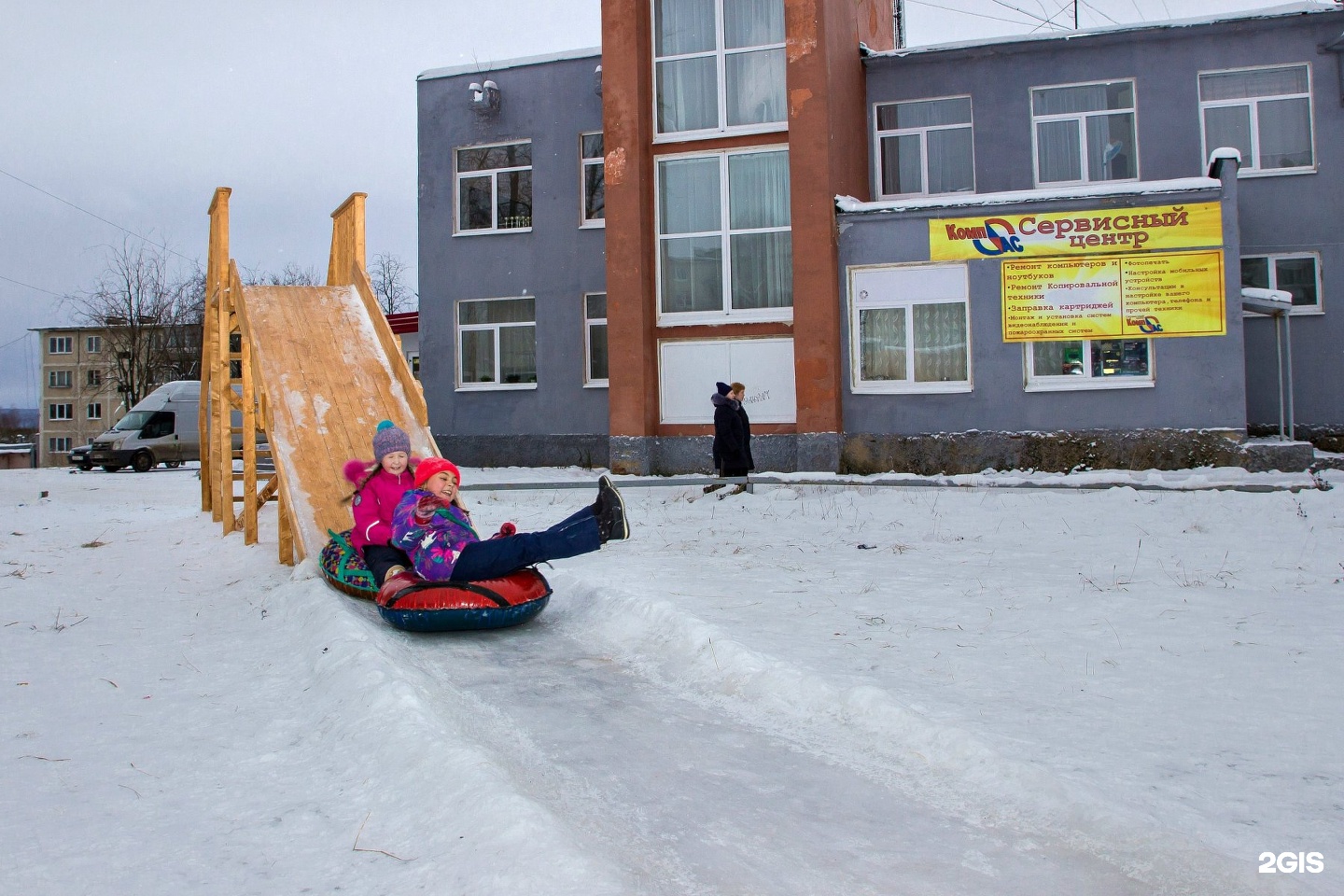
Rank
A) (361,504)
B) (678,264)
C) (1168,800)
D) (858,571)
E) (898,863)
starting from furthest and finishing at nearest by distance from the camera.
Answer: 1. (678,264)
2. (858,571)
3. (361,504)
4. (1168,800)
5. (898,863)

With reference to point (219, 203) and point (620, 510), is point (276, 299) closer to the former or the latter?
point (219, 203)

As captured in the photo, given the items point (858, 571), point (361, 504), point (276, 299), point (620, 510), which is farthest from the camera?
point (276, 299)

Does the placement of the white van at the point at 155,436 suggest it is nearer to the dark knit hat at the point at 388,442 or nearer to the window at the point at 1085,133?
the window at the point at 1085,133

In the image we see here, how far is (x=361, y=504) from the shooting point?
26.2ft

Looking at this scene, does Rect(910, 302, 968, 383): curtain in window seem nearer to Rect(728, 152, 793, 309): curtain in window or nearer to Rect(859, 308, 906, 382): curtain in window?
Rect(859, 308, 906, 382): curtain in window

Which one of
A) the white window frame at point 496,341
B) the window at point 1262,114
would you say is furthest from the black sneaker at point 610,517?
the window at point 1262,114

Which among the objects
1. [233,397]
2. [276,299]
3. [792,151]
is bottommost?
[233,397]

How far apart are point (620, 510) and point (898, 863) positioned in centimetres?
344

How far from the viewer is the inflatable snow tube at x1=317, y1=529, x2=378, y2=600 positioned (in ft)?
24.9

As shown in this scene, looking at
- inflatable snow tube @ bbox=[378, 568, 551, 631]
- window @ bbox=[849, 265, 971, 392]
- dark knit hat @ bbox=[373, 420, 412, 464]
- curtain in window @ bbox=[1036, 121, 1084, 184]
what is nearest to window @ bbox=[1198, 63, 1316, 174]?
curtain in window @ bbox=[1036, 121, 1084, 184]

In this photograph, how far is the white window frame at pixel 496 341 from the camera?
22.1 m

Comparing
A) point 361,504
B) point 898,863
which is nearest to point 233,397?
point 361,504

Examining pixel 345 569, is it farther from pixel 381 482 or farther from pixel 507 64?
pixel 507 64

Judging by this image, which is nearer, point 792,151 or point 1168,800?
point 1168,800
